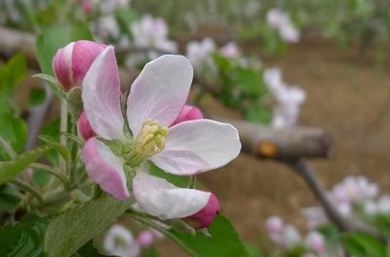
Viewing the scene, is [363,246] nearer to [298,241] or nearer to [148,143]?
[148,143]

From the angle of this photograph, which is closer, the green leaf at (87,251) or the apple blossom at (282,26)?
the green leaf at (87,251)

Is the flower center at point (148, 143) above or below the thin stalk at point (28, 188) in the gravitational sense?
above

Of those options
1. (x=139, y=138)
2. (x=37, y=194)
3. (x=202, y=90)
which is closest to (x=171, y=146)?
(x=139, y=138)

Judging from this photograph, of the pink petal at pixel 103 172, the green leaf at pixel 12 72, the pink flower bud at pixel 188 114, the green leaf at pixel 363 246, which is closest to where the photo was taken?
the pink petal at pixel 103 172

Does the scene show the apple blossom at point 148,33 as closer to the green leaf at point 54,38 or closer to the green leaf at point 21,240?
the green leaf at point 54,38

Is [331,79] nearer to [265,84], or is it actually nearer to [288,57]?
[288,57]

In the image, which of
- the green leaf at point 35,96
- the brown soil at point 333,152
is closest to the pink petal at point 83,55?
the green leaf at point 35,96
